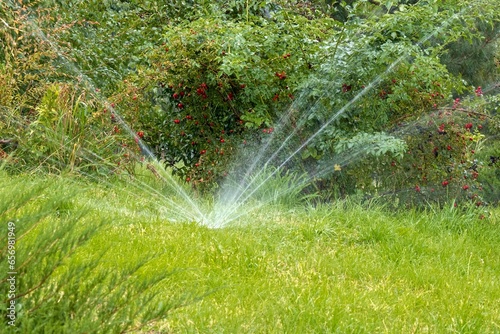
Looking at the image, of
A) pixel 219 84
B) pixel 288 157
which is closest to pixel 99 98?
pixel 219 84

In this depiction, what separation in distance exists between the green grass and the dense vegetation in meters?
0.01

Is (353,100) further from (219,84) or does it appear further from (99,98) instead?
(99,98)

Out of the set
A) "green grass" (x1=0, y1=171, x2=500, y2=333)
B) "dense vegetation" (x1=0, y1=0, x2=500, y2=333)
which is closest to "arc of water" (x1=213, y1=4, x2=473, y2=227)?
"dense vegetation" (x1=0, y1=0, x2=500, y2=333)

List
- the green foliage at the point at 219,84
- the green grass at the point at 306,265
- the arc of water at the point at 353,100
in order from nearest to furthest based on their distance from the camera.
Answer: the green grass at the point at 306,265 → the arc of water at the point at 353,100 → the green foliage at the point at 219,84

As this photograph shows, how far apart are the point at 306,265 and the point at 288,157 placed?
2511 millimetres

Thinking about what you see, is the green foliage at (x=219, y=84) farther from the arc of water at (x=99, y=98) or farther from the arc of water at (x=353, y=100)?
the arc of water at (x=353, y=100)

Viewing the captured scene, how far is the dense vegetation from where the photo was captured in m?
3.91

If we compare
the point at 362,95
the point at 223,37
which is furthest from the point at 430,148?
the point at 223,37

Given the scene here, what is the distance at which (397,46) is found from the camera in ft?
19.2

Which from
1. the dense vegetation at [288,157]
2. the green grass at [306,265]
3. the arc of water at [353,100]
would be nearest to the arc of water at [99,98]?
the dense vegetation at [288,157]

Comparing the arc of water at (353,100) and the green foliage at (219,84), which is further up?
the green foliage at (219,84)

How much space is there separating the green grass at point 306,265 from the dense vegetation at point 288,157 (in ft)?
0.05

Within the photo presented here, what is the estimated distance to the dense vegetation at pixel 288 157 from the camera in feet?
12.8

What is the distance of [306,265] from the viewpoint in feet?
13.3
